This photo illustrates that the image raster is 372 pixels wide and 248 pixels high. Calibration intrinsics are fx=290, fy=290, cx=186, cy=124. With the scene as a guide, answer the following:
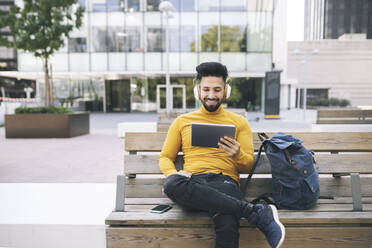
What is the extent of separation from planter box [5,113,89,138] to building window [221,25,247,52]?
16.7m

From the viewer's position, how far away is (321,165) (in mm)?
2686

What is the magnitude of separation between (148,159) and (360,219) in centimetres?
180

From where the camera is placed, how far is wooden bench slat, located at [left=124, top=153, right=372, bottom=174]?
2686 mm

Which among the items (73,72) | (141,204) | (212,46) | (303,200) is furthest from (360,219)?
(73,72)

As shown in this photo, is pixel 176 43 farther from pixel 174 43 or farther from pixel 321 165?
pixel 321 165

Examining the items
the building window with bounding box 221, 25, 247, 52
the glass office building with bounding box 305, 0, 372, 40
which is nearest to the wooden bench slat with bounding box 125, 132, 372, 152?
the glass office building with bounding box 305, 0, 372, 40

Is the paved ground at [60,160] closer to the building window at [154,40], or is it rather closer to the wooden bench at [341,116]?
the wooden bench at [341,116]

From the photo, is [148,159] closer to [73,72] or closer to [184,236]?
[184,236]

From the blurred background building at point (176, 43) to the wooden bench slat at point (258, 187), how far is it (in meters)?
21.5

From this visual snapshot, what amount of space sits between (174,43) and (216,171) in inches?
910

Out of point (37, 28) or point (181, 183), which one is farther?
point (37, 28)

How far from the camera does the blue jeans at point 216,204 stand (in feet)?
6.84

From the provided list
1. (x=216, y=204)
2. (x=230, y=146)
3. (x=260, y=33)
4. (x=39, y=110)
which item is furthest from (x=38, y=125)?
(x=260, y=33)

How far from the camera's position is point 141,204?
2.53 m
